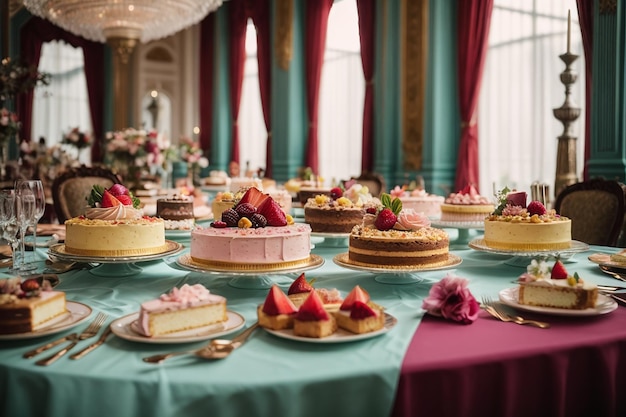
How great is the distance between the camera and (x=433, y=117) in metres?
6.71

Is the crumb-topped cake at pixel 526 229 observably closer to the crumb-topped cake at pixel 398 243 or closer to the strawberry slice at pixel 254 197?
the crumb-topped cake at pixel 398 243

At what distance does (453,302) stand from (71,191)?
3.27 metres

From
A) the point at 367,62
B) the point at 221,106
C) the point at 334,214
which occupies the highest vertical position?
the point at 367,62

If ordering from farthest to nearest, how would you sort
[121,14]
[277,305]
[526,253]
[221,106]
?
[221,106]
[121,14]
[526,253]
[277,305]

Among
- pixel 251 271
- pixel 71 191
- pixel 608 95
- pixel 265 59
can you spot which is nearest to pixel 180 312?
pixel 251 271

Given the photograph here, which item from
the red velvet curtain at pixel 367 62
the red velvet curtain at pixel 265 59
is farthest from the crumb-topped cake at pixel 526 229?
the red velvet curtain at pixel 265 59

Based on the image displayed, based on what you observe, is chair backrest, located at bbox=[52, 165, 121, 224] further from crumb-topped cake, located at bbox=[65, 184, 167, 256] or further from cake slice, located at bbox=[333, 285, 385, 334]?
cake slice, located at bbox=[333, 285, 385, 334]

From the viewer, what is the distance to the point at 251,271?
1.94 meters

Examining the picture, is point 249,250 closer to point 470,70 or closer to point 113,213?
point 113,213

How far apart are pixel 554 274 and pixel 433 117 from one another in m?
5.16

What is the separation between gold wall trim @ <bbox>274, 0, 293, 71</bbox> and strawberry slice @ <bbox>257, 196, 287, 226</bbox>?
7.28 m

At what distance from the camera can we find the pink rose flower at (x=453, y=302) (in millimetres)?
1566

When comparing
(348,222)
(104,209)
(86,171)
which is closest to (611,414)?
(348,222)

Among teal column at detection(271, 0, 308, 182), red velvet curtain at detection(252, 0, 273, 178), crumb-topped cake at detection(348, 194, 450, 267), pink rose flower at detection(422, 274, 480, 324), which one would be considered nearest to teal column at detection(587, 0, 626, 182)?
crumb-topped cake at detection(348, 194, 450, 267)
